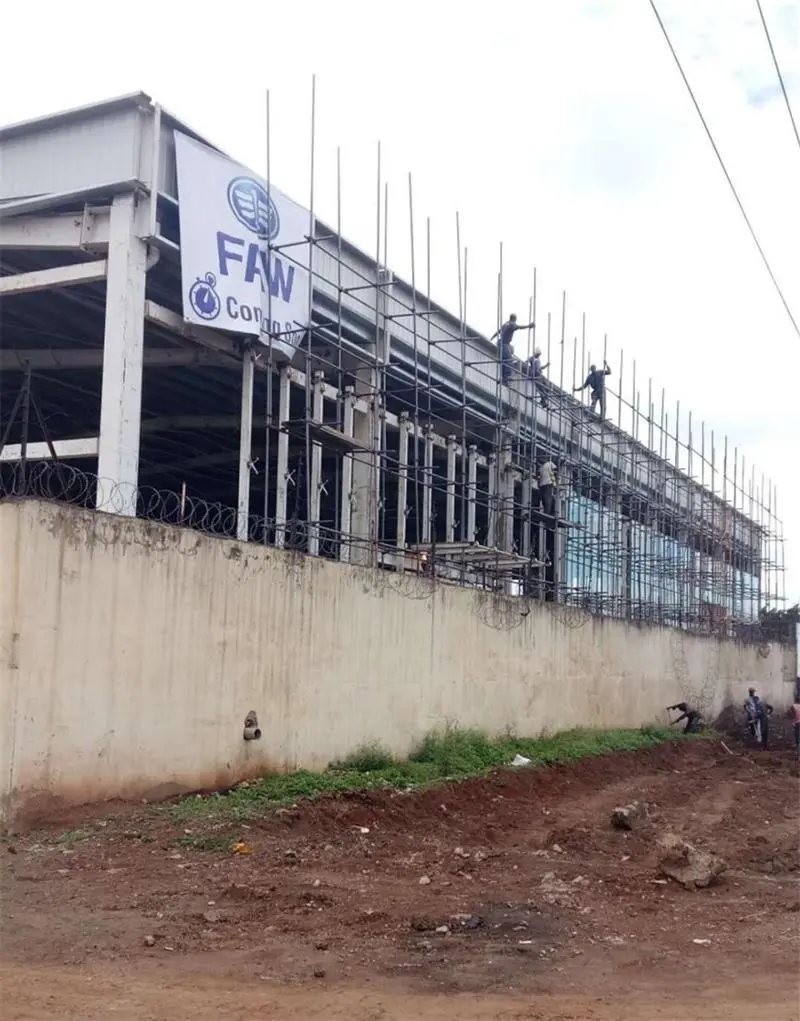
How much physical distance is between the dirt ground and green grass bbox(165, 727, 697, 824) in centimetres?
37

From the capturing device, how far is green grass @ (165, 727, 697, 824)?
10.1 metres

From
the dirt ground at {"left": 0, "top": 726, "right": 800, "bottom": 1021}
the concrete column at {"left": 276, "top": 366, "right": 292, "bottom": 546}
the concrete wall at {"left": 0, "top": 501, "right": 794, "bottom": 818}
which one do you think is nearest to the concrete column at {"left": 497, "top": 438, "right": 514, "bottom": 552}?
the concrete wall at {"left": 0, "top": 501, "right": 794, "bottom": 818}

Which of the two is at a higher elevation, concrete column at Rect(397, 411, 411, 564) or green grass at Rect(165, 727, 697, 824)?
concrete column at Rect(397, 411, 411, 564)

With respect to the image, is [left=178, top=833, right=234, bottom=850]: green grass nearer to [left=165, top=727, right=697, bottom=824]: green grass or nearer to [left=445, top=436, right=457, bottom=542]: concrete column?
[left=165, top=727, right=697, bottom=824]: green grass

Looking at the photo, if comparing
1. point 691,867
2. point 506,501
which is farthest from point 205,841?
point 506,501

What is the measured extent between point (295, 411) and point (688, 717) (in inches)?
429

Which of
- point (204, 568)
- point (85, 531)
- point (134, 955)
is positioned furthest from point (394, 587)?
point (134, 955)

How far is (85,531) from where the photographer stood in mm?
9422

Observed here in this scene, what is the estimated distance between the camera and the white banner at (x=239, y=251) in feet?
43.4

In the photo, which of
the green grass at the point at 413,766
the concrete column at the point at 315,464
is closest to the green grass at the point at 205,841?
the green grass at the point at 413,766

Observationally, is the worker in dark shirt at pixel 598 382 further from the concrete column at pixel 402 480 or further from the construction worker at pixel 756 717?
the construction worker at pixel 756 717

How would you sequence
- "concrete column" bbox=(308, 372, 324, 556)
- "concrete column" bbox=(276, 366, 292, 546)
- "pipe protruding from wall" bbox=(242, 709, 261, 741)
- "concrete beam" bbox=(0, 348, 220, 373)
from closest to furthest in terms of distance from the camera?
"pipe protruding from wall" bbox=(242, 709, 261, 741) → "concrete column" bbox=(276, 366, 292, 546) → "concrete column" bbox=(308, 372, 324, 556) → "concrete beam" bbox=(0, 348, 220, 373)

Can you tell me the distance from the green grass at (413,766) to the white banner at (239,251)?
18.6 ft

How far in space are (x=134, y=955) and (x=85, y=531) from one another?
4142mm
